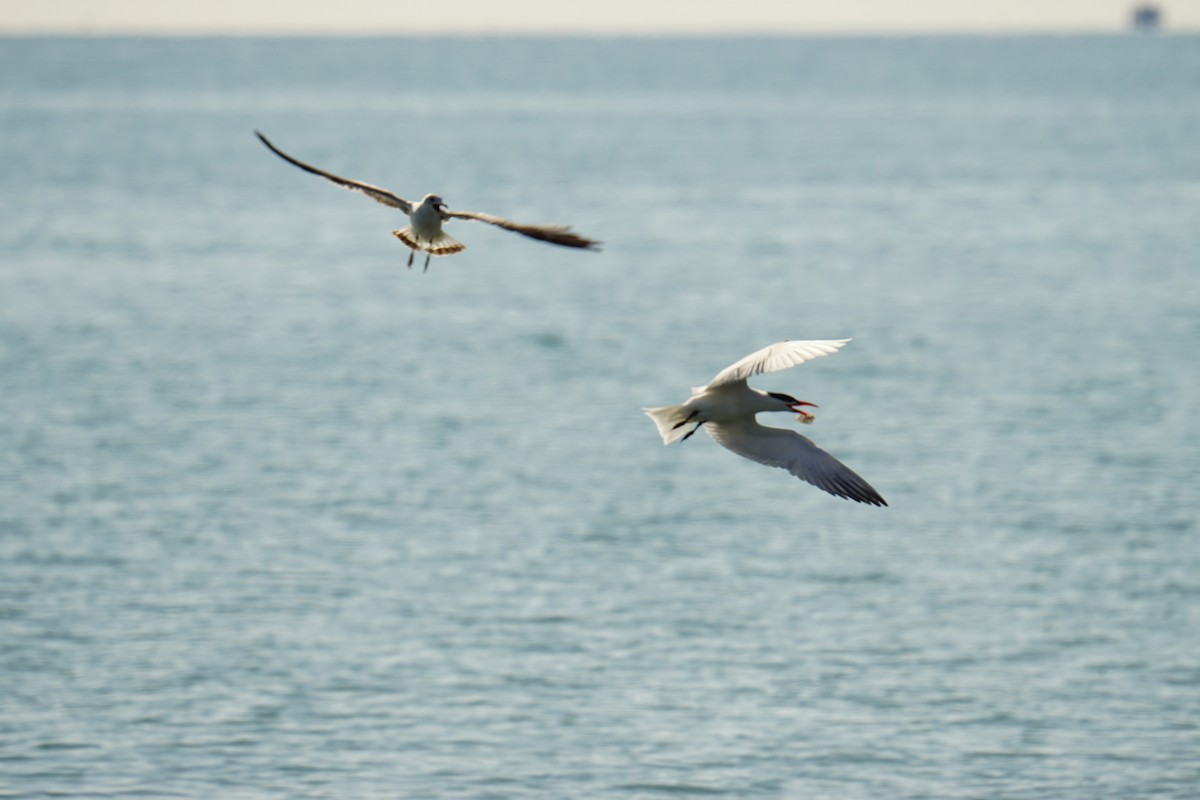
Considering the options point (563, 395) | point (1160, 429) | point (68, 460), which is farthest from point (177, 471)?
point (1160, 429)

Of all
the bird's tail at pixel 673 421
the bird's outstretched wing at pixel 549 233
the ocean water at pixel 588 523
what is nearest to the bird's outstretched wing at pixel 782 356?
the bird's tail at pixel 673 421

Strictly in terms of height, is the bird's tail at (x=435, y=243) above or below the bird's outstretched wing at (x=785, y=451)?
above

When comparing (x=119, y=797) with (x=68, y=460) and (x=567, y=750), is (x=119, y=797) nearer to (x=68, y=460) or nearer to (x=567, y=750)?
(x=567, y=750)

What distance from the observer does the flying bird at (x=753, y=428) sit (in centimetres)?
1441

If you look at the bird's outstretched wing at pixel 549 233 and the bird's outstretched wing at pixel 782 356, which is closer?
the bird's outstretched wing at pixel 549 233

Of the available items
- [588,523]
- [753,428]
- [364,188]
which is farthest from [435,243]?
[588,523]

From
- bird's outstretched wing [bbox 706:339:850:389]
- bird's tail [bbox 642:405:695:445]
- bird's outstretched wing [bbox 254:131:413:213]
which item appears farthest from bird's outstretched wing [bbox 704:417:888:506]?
bird's outstretched wing [bbox 254:131:413:213]

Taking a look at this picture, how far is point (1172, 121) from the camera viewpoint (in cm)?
15175

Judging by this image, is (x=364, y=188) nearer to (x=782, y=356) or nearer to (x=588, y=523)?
(x=782, y=356)

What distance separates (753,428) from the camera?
15148 millimetres

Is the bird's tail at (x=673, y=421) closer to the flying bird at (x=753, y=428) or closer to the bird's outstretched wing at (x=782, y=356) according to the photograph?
the flying bird at (x=753, y=428)

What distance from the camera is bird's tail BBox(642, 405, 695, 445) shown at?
14.4 metres

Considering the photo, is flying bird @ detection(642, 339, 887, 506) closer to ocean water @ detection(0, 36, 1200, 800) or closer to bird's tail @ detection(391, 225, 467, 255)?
bird's tail @ detection(391, 225, 467, 255)

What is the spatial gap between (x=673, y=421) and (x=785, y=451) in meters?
1.08
